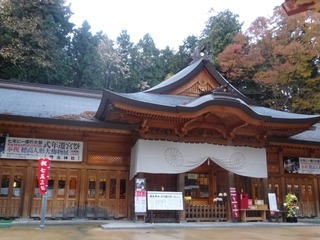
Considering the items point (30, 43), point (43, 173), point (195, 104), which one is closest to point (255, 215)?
point (195, 104)

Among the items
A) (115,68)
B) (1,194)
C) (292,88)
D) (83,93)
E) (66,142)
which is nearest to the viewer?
(1,194)

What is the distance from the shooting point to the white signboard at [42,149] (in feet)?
35.7

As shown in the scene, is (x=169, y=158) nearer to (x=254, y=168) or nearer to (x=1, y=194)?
(x=254, y=168)

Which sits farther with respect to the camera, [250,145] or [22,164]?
[250,145]

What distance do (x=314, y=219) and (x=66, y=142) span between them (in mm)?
10888

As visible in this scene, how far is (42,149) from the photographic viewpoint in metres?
11.2

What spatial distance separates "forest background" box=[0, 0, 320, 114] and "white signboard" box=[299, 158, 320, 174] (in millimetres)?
9857

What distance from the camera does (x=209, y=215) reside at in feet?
38.7

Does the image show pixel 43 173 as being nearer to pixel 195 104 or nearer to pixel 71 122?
→ pixel 71 122

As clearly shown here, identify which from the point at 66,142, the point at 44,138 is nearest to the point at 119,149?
the point at 66,142

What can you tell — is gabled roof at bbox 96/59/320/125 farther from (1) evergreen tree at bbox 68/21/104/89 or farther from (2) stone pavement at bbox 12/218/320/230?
(1) evergreen tree at bbox 68/21/104/89

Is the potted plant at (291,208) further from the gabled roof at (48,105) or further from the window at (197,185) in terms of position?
the gabled roof at (48,105)

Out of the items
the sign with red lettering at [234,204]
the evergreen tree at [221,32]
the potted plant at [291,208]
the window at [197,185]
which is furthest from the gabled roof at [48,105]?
the evergreen tree at [221,32]

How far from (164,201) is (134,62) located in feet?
87.3
